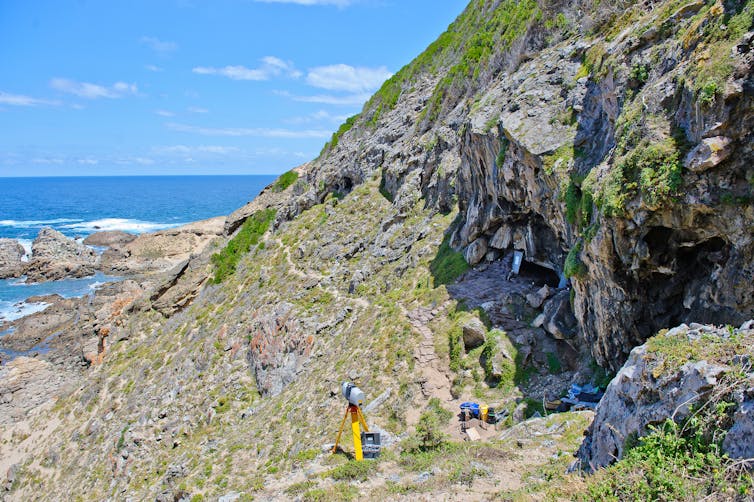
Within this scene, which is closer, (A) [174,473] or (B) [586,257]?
(B) [586,257]

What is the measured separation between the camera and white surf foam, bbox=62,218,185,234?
10667cm

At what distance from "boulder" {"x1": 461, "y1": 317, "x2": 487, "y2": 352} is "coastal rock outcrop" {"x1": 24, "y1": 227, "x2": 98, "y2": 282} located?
64.9m

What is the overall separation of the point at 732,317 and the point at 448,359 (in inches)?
370

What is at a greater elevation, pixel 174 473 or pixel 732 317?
pixel 732 317

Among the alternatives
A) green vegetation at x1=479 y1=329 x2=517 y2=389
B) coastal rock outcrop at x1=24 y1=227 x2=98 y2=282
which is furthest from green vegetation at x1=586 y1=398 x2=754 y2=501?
coastal rock outcrop at x1=24 y1=227 x2=98 y2=282

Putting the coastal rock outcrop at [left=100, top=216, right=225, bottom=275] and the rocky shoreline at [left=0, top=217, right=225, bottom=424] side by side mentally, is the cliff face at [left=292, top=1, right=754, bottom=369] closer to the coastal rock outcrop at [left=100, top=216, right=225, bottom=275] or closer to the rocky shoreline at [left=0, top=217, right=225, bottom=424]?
the rocky shoreline at [left=0, top=217, right=225, bottom=424]

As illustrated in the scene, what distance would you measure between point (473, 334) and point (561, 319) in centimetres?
312

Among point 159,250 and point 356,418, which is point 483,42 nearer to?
point 356,418

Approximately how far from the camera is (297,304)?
28.6m

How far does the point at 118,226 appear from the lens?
368 feet

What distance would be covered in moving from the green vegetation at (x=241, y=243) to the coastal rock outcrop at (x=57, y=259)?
114 feet

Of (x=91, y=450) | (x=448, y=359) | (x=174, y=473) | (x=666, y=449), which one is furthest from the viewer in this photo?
(x=91, y=450)

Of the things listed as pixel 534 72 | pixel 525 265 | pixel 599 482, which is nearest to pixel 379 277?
A: pixel 525 265

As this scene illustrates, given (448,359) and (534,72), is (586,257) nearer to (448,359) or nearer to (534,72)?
(448,359)
